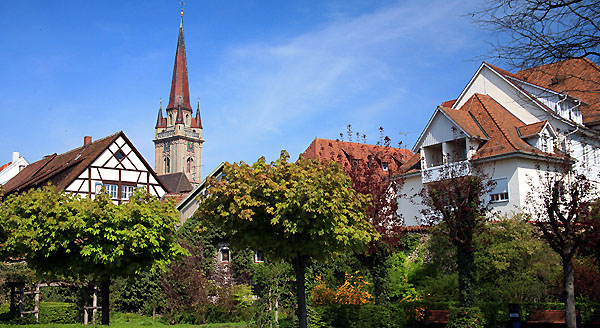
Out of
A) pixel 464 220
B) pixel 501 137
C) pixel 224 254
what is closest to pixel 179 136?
pixel 224 254

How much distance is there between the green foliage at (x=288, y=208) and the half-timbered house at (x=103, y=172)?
23.9 metres

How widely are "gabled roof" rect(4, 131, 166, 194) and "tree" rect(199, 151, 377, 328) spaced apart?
24395mm

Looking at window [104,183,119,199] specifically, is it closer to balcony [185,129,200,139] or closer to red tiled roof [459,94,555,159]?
red tiled roof [459,94,555,159]

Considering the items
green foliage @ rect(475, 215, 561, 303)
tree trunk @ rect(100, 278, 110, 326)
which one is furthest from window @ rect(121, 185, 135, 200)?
green foliage @ rect(475, 215, 561, 303)

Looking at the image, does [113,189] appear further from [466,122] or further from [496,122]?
[496,122]

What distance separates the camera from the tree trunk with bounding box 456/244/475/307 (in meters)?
14.5

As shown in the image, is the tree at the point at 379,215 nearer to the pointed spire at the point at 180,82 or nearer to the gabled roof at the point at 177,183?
the gabled roof at the point at 177,183

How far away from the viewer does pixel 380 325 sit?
15.8 m

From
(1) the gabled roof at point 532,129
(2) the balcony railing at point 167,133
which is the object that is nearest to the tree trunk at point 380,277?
(1) the gabled roof at point 532,129

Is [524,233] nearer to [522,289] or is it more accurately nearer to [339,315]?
[522,289]

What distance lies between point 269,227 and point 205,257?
1649 centimetres

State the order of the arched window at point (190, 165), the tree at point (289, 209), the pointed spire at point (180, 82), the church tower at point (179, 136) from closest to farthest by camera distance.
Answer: the tree at point (289, 209) < the pointed spire at point (180, 82) < the church tower at point (179, 136) < the arched window at point (190, 165)

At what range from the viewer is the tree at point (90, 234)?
14500mm

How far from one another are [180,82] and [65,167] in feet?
296
